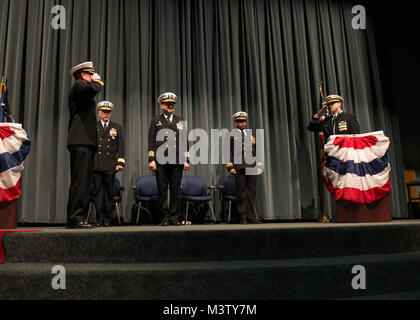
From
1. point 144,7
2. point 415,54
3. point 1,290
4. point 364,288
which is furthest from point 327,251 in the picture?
point 415,54

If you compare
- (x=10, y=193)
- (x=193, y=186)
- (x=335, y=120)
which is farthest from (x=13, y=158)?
(x=335, y=120)

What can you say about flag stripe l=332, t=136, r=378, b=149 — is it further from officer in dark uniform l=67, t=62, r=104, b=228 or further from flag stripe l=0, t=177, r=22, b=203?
flag stripe l=0, t=177, r=22, b=203

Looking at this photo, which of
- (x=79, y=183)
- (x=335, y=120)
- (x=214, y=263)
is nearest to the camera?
(x=214, y=263)

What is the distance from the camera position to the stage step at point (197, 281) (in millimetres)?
1742

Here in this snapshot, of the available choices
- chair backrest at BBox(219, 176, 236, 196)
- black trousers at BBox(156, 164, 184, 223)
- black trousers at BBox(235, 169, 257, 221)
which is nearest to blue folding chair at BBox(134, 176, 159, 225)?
black trousers at BBox(156, 164, 184, 223)

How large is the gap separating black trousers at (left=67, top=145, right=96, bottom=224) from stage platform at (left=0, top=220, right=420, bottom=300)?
53 cm

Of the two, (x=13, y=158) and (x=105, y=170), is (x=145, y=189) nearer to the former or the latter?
(x=105, y=170)

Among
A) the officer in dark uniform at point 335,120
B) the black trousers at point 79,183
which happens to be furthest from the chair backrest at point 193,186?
the black trousers at point 79,183

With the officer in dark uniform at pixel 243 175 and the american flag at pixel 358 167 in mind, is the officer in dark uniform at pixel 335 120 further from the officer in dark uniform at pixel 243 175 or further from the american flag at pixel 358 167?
the officer in dark uniform at pixel 243 175

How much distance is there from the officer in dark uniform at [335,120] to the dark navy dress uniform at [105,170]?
261cm

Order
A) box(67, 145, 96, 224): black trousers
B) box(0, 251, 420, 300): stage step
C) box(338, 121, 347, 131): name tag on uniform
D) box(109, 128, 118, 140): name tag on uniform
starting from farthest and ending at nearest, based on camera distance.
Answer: box(109, 128, 118, 140): name tag on uniform
box(338, 121, 347, 131): name tag on uniform
box(67, 145, 96, 224): black trousers
box(0, 251, 420, 300): stage step

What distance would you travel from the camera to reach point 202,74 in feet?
16.4

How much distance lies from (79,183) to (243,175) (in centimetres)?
209

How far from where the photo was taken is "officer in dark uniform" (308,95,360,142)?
379 centimetres
